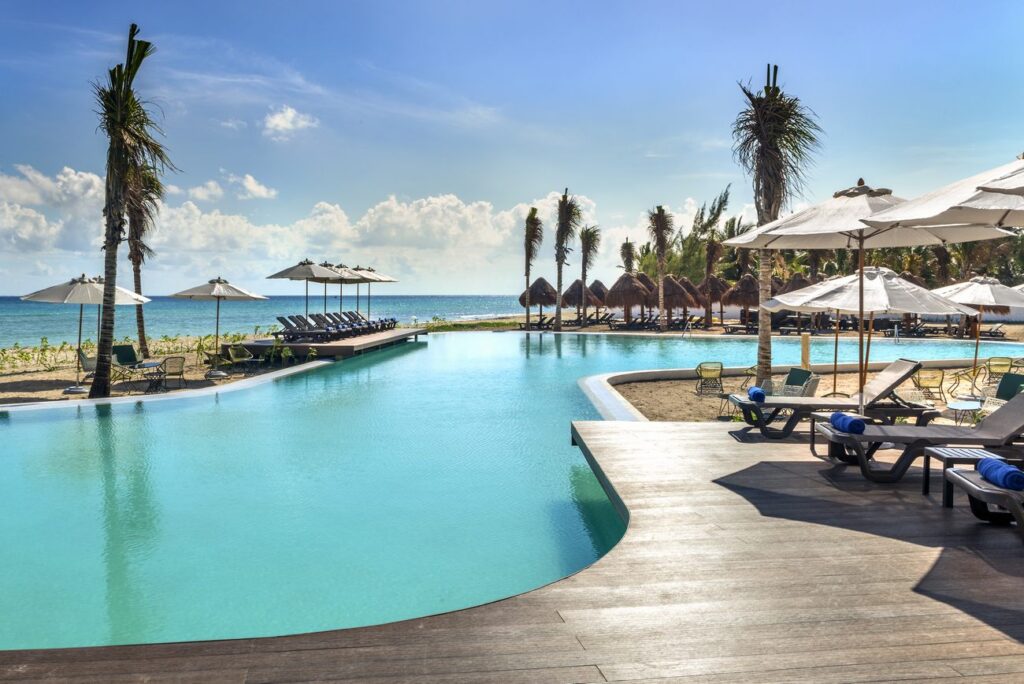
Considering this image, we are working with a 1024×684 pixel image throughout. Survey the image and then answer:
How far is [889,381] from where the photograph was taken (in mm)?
7117

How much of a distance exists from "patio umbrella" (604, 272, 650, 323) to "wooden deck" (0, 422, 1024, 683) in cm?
2689

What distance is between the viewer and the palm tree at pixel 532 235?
30.8 metres

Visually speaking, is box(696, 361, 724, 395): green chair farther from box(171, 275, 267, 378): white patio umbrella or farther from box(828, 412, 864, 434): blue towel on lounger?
box(171, 275, 267, 378): white patio umbrella

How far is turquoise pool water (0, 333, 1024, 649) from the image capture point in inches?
174

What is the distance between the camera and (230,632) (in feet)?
13.4

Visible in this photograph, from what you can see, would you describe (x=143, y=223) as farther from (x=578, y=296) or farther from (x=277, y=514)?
(x=578, y=296)

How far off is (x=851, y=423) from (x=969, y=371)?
10.6 metres

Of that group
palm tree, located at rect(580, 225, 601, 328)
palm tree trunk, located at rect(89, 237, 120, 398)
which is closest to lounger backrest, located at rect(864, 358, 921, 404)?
palm tree trunk, located at rect(89, 237, 120, 398)

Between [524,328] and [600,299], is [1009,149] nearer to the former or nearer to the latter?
[600,299]

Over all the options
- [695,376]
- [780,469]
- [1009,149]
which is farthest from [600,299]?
[780,469]

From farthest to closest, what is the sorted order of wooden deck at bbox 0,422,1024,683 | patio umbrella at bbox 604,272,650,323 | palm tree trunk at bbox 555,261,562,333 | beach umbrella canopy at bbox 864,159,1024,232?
1. patio umbrella at bbox 604,272,650,323
2. palm tree trunk at bbox 555,261,562,333
3. beach umbrella canopy at bbox 864,159,1024,232
4. wooden deck at bbox 0,422,1024,683

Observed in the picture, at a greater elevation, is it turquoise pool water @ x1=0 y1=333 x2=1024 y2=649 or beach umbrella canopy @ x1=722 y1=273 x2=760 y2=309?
beach umbrella canopy @ x1=722 y1=273 x2=760 y2=309

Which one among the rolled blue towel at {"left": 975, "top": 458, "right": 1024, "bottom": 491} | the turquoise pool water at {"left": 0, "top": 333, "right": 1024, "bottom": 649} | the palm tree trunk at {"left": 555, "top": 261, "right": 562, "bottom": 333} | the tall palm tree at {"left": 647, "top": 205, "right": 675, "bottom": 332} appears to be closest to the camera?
the rolled blue towel at {"left": 975, "top": 458, "right": 1024, "bottom": 491}

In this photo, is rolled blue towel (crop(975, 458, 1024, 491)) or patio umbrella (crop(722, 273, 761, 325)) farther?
patio umbrella (crop(722, 273, 761, 325))
